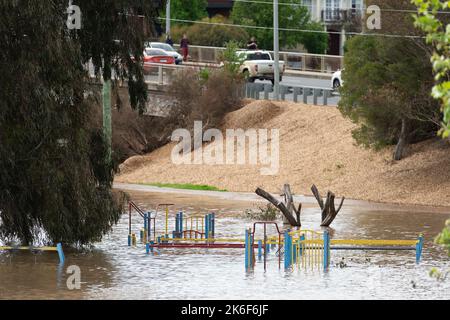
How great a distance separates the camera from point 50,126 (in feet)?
86.5

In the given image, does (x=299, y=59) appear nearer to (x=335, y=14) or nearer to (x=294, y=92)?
(x=294, y=92)

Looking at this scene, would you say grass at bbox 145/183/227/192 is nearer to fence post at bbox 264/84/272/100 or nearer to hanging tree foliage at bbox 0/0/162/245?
fence post at bbox 264/84/272/100

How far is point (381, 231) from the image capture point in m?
33.0

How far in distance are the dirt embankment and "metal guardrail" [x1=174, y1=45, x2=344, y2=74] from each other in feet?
49.6

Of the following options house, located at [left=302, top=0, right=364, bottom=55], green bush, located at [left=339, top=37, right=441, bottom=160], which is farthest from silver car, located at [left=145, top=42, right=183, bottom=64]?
green bush, located at [left=339, top=37, right=441, bottom=160]

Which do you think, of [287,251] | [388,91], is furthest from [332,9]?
[287,251]

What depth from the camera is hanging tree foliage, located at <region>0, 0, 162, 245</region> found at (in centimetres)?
2594

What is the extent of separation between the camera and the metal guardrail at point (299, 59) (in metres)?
68.8

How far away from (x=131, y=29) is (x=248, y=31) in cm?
5160

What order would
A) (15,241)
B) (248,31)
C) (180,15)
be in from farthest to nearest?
(180,15) < (248,31) < (15,241)

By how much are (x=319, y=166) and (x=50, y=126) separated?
2021cm

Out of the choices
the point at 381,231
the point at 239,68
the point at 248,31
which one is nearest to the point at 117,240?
the point at 381,231

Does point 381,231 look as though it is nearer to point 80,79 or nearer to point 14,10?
point 80,79

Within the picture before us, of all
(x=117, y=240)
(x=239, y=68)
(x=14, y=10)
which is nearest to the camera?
(x=14, y=10)
